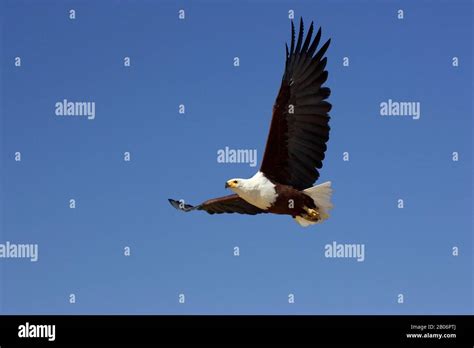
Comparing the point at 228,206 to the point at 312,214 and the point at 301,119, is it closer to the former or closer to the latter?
the point at 312,214

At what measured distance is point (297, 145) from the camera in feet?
34.6

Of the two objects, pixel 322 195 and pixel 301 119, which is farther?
pixel 322 195

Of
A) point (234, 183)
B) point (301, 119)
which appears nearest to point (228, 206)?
point (234, 183)

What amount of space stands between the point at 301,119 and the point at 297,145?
0.45 m

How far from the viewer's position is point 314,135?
10.6 metres

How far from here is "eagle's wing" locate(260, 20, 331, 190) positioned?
10.4 metres

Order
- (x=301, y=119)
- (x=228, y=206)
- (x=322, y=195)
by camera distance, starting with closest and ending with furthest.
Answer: (x=301, y=119) < (x=322, y=195) < (x=228, y=206)

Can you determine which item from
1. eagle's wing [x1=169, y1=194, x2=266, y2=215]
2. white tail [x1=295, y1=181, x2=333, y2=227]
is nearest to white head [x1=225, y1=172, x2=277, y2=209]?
white tail [x1=295, y1=181, x2=333, y2=227]

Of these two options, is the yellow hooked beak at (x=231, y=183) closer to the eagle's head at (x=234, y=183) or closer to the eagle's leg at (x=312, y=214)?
the eagle's head at (x=234, y=183)

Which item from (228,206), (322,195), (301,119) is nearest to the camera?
(301,119)

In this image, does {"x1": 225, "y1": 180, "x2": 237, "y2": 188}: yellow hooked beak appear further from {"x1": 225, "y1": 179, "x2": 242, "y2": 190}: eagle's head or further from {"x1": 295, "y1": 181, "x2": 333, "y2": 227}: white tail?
{"x1": 295, "y1": 181, "x2": 333, "y2": 227}: white tail

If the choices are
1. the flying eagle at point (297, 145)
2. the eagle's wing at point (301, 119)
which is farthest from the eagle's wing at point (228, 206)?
the eagle's wing at point (301, 119)
